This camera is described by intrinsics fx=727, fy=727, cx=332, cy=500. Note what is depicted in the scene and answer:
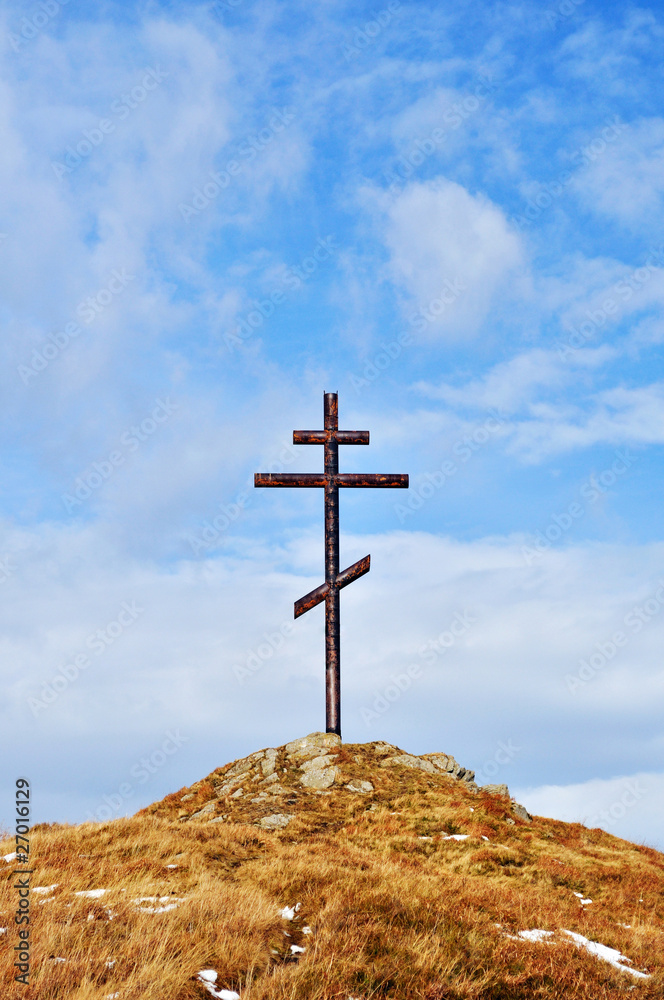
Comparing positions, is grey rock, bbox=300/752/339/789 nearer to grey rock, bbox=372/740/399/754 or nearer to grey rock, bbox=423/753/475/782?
grey rock, bbox=372/740/399/754

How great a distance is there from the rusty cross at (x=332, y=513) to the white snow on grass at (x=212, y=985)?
1457 centimetres

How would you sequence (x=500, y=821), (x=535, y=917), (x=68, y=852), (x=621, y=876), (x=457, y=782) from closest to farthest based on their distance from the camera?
(x=535, y=917), (x=68, y=852), (x=621, y=876), (x=500, y=821), (x=457, y=782)

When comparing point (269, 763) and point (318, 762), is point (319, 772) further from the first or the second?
point (269, 763)

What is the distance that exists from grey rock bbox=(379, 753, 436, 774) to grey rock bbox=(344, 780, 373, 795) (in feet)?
5.24

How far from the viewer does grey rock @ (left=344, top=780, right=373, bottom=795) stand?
19203 mm

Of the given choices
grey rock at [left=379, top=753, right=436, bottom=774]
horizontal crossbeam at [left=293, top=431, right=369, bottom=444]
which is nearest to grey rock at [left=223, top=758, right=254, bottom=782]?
grey rock at [left=379, top=753, right=436, bottom=774]

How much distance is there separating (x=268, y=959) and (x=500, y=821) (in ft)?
39.7

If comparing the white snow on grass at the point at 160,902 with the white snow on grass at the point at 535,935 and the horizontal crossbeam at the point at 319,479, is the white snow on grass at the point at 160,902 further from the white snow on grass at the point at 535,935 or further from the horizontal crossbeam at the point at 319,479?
the horizontal crossbeam at the point at 319,479

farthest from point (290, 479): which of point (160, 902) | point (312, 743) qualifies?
point (160, 902)

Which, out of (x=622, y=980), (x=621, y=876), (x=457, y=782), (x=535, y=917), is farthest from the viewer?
(x=457, y=782)

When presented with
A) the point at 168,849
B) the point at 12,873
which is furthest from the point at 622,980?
the point at 12,873

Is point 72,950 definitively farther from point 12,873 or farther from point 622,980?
point 622,980

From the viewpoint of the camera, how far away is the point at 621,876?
15.5 m

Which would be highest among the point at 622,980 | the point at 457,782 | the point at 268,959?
the point at 457,782
